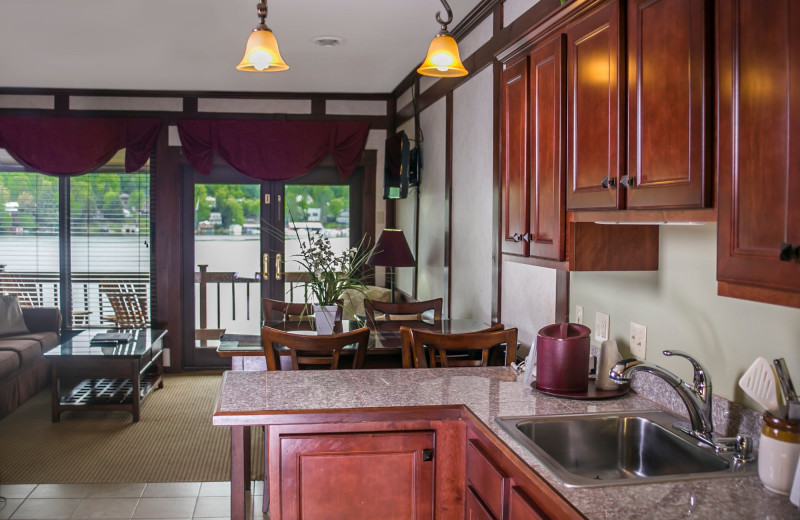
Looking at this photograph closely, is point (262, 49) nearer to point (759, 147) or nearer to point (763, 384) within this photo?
point (759, 147)

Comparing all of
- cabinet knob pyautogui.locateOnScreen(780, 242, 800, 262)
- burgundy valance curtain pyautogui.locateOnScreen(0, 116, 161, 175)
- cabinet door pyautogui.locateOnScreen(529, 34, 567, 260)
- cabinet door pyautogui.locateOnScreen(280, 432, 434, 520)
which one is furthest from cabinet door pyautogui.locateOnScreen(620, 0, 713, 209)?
burgundy valance curtain pyautogui.locateOnScreen(0, 116, 161, 175)

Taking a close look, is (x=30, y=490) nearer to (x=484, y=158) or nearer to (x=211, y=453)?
(x=211, y=453)

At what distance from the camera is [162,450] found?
458cm

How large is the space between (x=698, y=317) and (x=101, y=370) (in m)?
4.34

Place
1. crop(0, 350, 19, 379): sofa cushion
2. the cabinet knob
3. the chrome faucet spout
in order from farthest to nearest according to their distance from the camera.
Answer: crop(0, 350, 19, 379): sofa cushion → the chrome faucet spout → the cabinet knob

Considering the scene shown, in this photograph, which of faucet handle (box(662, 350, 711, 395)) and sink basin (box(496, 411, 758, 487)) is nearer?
faucet handle (box(662, 350, 711, 395))

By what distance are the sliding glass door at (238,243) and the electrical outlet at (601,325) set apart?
4.41 meters

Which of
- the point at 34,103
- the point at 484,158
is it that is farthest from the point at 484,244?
the point at 34,103

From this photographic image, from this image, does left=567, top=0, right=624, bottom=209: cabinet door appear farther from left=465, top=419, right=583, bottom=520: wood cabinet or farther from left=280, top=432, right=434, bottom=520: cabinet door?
left=280, top=432, right=434, bottom=520: cabinet door

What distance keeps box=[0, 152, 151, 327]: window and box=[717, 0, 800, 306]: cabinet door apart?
607cm

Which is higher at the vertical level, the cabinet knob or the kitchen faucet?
the cabinet knob

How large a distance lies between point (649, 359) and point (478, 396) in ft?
1.87

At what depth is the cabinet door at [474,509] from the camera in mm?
2081

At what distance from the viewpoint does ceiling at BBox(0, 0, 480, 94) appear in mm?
4055
